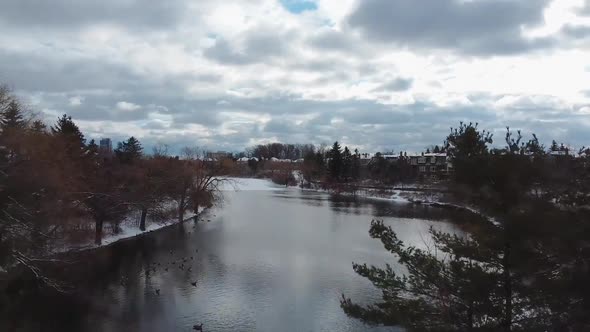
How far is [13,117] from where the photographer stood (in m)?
21.3

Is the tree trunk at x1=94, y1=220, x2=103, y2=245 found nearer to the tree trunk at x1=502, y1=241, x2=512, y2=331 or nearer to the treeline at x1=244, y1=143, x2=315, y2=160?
the tree trunk at x1=502, y1=241, x2=512, y2=331

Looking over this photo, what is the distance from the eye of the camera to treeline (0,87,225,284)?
595 inches

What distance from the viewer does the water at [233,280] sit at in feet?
50.1

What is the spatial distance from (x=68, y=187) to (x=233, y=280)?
919cm

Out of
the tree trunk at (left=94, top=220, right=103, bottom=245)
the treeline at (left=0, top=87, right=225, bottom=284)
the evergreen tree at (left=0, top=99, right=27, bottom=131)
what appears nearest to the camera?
the treeline at (left=0, top=87, right=225, bottom=284)

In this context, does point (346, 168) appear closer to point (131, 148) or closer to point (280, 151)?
point (131, 148)

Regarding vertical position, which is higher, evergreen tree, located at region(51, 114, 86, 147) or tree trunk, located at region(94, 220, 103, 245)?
evergreen tree, located at region(51, 114, 86, 147)

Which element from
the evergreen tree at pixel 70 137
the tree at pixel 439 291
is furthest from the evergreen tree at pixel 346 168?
the tree at pixel 439 291

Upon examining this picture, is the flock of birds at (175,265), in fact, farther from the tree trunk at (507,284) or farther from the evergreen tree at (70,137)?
the tree trunk at (507,284)

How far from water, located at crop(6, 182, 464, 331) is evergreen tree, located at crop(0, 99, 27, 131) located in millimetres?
7261

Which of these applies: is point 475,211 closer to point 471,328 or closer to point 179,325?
point 471,328

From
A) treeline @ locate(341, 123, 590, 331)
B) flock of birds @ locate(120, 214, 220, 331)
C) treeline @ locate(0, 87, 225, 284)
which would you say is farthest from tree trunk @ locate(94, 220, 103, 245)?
treeline @ locate(341, 123, 590, 331)

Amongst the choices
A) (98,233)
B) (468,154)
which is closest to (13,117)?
(98,233)

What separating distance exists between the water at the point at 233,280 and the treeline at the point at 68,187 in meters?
2.21
